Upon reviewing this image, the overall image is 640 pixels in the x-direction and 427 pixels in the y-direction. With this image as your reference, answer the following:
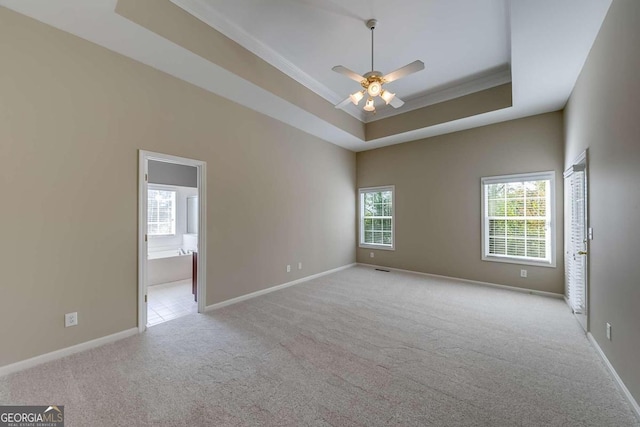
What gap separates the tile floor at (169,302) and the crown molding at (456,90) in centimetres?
512

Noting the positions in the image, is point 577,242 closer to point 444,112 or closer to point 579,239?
point 579,239

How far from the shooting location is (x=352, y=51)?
3.64 metres

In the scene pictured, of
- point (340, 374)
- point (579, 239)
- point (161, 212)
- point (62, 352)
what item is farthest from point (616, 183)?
point (161, 212)

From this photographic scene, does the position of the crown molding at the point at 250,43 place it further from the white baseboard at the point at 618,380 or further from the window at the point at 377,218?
the white baseboard at the point at 618,380

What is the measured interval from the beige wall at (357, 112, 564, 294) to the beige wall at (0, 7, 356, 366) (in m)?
3.54

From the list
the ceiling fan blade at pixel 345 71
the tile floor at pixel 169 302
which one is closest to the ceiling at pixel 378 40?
the ceiling fan blade at pixel 345 71

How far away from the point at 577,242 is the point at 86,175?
5.71 m

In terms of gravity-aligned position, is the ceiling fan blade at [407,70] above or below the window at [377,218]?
above

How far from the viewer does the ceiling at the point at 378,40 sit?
2.42 m

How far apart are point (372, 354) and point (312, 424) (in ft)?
3.36

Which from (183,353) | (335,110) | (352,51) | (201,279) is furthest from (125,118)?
(335,110)

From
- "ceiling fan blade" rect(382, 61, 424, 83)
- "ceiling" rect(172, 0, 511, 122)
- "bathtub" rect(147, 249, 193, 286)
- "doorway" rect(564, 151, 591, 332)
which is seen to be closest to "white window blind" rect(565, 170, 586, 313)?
"doorway" rect(564, 151, 591, 332)

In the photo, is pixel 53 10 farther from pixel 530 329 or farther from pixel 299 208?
pixel 530 329

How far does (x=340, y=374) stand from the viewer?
7.39 feet
